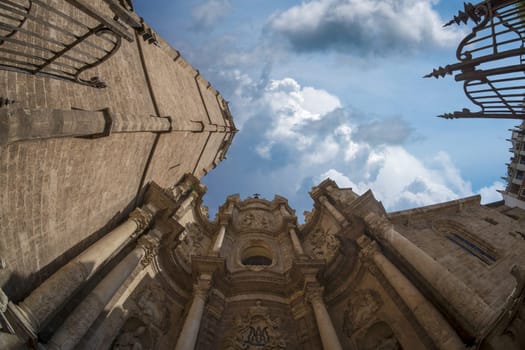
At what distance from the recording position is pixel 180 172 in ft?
56.1

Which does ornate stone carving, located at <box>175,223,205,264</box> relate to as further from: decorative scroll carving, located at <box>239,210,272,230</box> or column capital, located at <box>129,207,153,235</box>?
decorative scroll carving, located at <box>239,210,272,230</box>

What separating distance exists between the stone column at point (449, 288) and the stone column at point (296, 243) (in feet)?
15.3

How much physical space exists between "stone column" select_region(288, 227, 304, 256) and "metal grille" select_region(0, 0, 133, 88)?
37.0 ft

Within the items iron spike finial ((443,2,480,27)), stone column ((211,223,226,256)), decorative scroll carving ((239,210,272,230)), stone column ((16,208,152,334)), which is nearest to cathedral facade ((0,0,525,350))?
stone column ((16,208,152,334))

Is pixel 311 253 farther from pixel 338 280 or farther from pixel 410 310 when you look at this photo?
pixel 410 310

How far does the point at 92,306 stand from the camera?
737 cm

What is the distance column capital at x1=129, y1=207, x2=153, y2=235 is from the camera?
1047cm

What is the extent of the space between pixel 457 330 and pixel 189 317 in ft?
26.9

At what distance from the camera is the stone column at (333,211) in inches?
555

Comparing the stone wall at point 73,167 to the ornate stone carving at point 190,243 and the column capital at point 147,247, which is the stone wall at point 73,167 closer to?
Answer: the column capital at point 147,247

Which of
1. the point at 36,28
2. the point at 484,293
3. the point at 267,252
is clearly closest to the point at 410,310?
the point at 484,293

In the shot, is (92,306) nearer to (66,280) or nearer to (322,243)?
(66,280)

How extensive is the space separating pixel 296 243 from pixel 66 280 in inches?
439

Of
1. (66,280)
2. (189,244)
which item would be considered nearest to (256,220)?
(189,244)
